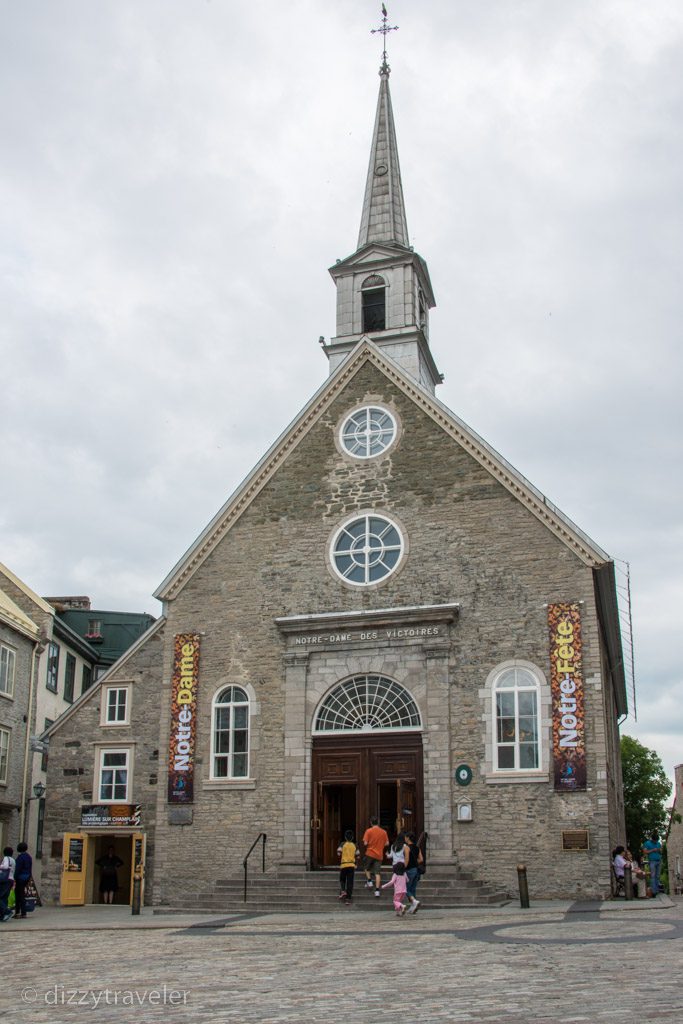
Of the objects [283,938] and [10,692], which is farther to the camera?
[10,692]

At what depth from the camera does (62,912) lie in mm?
25609

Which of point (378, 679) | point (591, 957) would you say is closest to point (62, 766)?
point (378, 679)

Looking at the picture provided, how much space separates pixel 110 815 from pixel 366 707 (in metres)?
7.43

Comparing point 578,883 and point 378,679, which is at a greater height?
point 378,679

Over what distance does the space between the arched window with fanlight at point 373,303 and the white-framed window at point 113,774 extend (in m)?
14.1

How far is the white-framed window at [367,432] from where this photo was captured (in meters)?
28.6

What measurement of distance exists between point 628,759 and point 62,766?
120 feet

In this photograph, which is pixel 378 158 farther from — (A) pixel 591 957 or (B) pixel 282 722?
(A) pixel 591 957

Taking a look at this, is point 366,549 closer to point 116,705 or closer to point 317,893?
point 116,705

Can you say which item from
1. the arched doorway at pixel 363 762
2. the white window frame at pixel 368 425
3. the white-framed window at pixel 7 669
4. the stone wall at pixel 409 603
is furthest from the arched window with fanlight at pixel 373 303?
the white-framed window at pixel 7 669

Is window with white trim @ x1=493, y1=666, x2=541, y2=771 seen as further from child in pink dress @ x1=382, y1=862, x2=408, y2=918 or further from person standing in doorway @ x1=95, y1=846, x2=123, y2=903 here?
person standing in doorway @ x1=95, y1=846, x2=123, y2=903

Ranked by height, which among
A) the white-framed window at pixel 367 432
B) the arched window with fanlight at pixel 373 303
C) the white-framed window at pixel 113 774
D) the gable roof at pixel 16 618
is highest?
the arched window with fanlight at pixel 373 303

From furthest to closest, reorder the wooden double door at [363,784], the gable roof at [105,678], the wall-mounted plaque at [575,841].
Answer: the gable roof at [105,678] → the wooden double door at [363,784] → the wall-mounted plaque at [575,841]

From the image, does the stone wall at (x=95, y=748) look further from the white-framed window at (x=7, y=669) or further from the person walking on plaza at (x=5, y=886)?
the person walking on plaza at (x=5, y=886)
